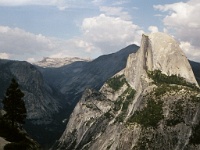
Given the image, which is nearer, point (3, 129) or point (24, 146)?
point (24, 146)

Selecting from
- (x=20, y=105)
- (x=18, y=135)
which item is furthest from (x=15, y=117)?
(x=18, y=135)

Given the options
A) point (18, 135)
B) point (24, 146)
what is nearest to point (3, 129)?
point (18, 135)

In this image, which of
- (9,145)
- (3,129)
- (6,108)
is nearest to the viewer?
(9,145)

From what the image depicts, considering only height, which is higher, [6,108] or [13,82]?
[13,82]

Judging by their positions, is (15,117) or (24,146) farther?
(15,117)

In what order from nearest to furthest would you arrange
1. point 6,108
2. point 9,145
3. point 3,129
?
point 9,145 → point 3,129 → point 6,108

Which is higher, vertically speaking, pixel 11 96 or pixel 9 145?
pixel 11 96

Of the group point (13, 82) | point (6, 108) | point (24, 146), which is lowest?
point (24, 146)

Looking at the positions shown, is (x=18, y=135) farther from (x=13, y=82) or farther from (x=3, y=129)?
(x=13, y=82)

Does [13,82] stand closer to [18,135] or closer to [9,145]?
[18,135]
